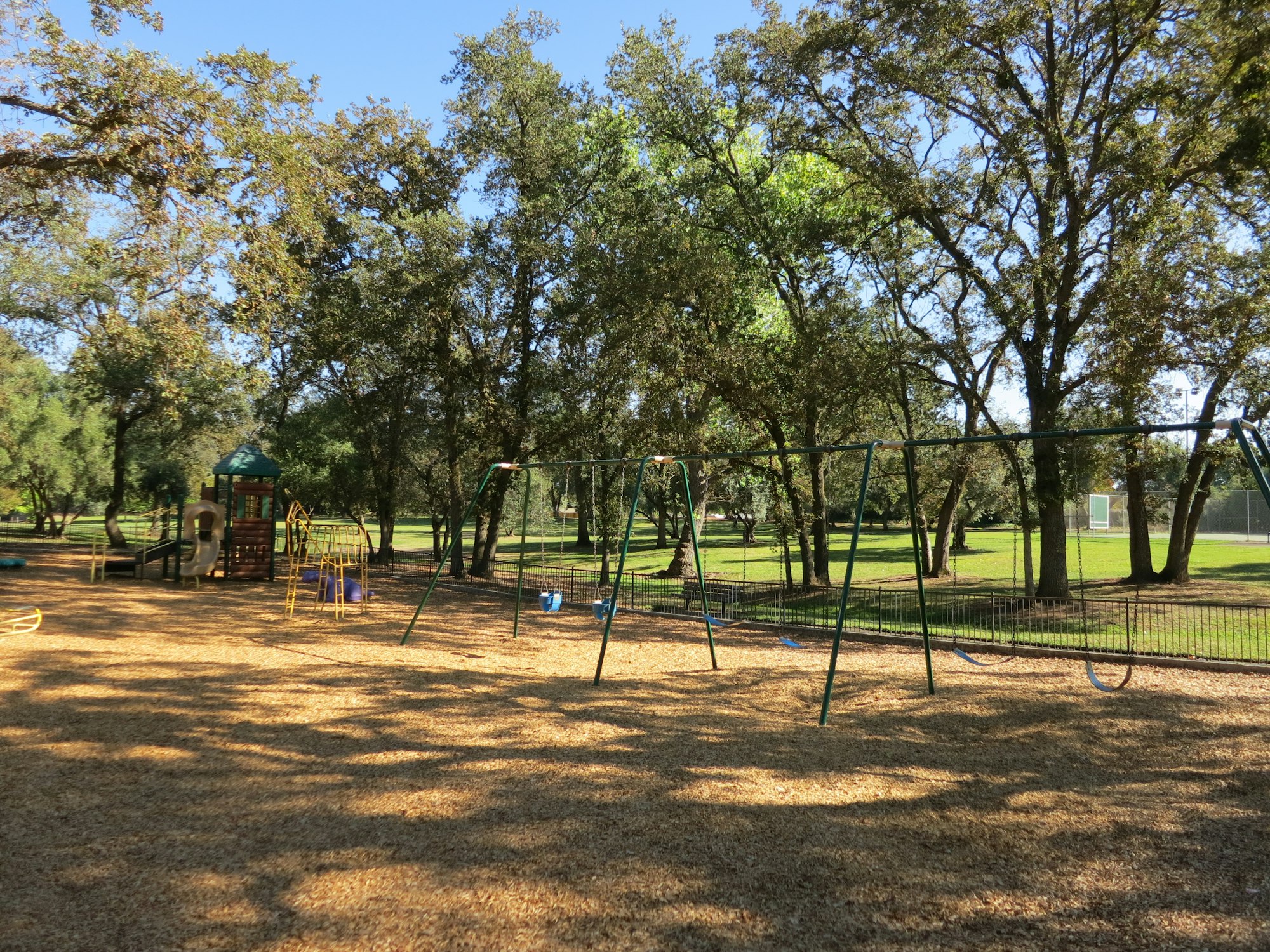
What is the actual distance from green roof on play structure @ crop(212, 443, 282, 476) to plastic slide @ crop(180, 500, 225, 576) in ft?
3.39

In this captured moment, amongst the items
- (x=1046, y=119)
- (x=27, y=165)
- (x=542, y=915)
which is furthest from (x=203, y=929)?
(x=1046, y=119)

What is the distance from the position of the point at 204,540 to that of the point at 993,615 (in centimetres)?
2056

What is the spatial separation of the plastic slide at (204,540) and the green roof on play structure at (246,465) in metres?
1.03

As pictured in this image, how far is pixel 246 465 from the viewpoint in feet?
76.7

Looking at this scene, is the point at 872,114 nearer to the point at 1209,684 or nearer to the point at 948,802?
the point at 1209,684

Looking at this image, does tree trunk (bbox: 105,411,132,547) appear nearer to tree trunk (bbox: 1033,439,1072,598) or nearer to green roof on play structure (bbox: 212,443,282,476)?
green roof on play structure (bbox: 212,443,282,476)

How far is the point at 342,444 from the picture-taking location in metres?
30.5

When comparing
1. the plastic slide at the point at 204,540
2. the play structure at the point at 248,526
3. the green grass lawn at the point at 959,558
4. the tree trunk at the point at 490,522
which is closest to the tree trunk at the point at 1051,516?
the green grass lawn at the point at 959,558

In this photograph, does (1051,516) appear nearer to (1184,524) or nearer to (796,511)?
(796,511)

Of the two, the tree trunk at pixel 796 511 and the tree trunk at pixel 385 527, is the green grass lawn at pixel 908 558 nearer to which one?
the tree trunk at pixel 796 511

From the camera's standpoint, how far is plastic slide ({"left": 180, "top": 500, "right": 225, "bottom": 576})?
2197 centimetres

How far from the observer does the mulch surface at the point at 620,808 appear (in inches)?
169

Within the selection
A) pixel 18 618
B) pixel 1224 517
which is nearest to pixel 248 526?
pixel 18 618

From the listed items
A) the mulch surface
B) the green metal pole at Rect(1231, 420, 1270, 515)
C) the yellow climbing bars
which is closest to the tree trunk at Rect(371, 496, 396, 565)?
the yellow climbing bars
